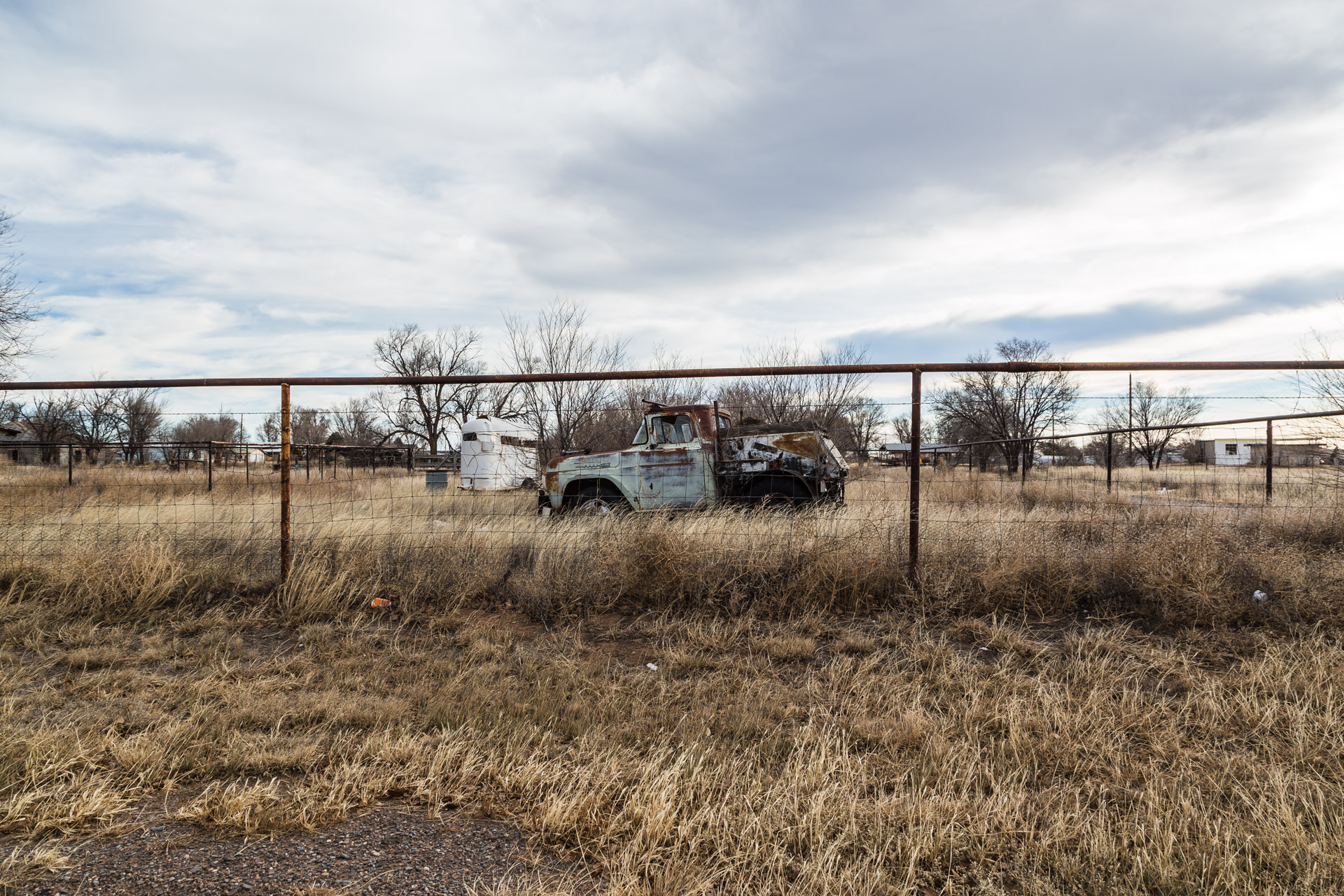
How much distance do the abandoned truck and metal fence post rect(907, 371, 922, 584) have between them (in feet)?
8.84

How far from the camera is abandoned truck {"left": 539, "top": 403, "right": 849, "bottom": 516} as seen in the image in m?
Answer: 7.93

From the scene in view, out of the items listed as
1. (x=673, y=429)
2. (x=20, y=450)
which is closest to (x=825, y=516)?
(x=673, y=429)

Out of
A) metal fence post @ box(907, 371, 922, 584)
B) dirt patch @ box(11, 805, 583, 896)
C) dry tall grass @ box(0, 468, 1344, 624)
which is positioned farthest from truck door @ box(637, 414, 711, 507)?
dirt patch @ box(11, 805, 583, 896)

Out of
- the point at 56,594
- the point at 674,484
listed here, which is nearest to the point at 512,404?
the point at 674,484

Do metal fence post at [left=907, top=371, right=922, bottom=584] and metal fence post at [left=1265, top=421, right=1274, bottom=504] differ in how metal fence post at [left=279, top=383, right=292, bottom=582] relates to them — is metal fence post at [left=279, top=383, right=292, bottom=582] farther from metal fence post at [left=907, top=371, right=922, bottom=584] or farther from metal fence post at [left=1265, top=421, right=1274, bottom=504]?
metal fence post at [left=1265, top=421, right=1274, bottom=504]

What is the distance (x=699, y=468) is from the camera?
26.8 feet

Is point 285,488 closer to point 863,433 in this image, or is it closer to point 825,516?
point 825,516

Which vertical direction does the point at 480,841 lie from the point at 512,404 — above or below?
below

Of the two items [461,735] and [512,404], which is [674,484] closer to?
[461,735]

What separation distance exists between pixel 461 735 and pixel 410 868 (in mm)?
872

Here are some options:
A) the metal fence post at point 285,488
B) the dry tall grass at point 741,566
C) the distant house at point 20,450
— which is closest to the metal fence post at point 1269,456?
the dry tall grass at point 741,566

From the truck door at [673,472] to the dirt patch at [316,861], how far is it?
590 centimetres

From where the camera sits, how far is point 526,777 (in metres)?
2.52

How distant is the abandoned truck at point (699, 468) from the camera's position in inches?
312
